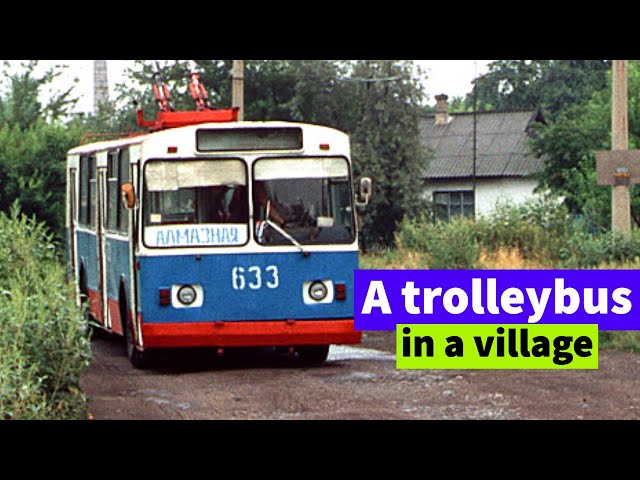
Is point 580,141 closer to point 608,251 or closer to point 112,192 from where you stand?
point 608,251

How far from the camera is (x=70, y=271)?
2322 centimetres

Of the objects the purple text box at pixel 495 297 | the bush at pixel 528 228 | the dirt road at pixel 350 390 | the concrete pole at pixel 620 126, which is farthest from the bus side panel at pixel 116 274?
the bush at pixel 528 228

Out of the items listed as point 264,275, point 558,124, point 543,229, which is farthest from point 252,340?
point 558,124

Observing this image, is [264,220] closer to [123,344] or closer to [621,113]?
[123,344]

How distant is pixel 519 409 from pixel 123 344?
899 cm

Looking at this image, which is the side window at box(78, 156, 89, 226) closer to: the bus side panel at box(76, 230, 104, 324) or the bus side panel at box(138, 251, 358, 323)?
the bus side panel at box(76, 230, 104, 324)

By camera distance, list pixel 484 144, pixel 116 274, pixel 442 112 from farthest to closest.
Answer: pixel 442 112 < pixel 484 144 < pixel 116 274

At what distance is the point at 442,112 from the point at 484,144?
4.11 metres

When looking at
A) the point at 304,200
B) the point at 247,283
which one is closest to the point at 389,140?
the point at 304,200

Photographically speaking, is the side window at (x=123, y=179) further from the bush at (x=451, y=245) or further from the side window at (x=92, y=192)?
the bush at (x=451, y=245)

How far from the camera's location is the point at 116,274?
18.2 metres

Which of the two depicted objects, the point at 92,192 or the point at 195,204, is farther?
the point at 92,192

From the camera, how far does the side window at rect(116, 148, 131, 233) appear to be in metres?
17.2
